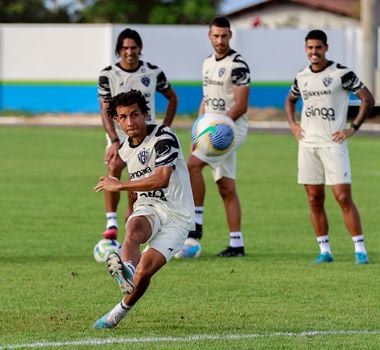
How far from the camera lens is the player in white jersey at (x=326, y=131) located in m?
12.4

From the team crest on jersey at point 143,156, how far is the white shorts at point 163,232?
12.5 inches

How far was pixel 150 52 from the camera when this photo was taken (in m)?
43.2

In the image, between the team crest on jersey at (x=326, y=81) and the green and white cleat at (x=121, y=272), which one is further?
the team crest on jersey at (x=326, y=81)

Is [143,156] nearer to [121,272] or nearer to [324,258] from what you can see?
[121,272]

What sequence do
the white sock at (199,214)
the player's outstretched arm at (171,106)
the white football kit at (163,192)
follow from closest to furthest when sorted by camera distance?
the white football kit at (163,192)
the player's outstretched arm at (171,106)
the white sock at (199,214)

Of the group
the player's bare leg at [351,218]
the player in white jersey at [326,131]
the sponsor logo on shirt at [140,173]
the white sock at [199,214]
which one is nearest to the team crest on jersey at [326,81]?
the player in white jersey at [326,131]

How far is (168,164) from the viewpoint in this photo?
29.3 ft

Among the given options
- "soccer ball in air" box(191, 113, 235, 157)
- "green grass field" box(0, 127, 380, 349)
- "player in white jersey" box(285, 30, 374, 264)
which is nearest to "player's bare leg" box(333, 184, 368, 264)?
"player in white jersey" box(285, 30, 374, 264)

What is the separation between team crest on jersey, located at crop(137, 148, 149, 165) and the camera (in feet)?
29.6

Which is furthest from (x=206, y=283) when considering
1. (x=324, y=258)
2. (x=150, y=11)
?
(x=150, y=11)

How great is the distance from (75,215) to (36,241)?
8.46 feet

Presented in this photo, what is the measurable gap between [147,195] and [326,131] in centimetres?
379

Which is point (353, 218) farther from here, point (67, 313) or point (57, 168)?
point (57, 168)

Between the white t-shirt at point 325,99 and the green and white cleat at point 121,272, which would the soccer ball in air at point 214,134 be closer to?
the white t-shirt at point 325,99
